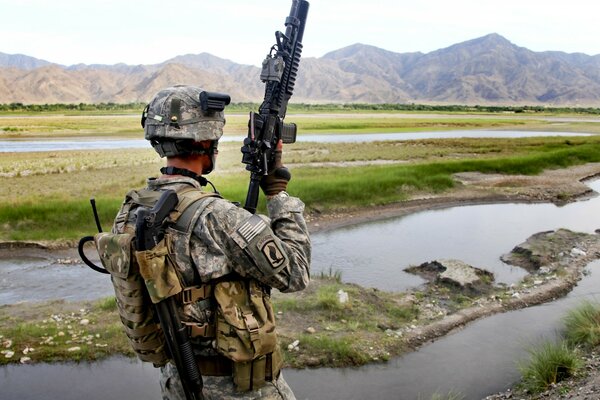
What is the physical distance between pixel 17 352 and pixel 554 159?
2934 centimetres

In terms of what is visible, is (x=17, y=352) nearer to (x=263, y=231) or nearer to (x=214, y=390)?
(x=214, y=390)

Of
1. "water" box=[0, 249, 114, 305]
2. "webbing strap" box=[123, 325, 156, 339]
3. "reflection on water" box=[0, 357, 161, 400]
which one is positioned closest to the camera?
"webbing strap" box=[123, 325, 156, 339]

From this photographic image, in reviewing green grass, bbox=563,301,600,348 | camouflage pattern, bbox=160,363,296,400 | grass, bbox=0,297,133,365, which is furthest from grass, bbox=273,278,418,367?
camouflage pattern, bbox=160,363,296,400

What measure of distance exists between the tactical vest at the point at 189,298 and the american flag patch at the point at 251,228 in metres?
0.24

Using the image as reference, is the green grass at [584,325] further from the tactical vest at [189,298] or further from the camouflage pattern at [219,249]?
the camouflage pattern at [219,249]

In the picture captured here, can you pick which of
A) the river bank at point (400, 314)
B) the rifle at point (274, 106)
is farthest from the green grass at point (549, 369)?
the rifle at point (274, 106)

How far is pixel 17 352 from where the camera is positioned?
8008mm

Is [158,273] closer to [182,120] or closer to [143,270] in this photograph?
[143,270]

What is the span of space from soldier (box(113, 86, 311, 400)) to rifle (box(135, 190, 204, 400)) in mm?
84

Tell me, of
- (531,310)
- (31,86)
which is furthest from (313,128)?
(31,86)

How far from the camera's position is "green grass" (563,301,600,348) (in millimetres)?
8141

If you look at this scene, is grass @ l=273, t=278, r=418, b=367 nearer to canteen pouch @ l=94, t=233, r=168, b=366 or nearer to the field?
canteen pouch @ l=94, t=233, r=168, b=366

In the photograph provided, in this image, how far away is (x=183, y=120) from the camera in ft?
10.0

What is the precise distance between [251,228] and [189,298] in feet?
1.70
